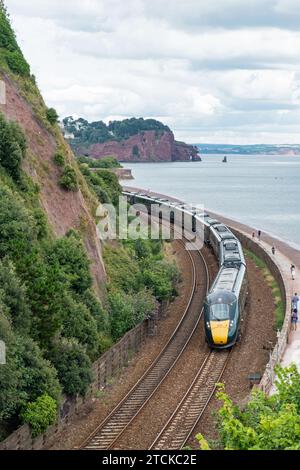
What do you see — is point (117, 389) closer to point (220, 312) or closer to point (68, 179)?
point (220, 312)

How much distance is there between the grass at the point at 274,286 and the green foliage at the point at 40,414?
67.1ft

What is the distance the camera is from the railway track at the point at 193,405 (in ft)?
85.2

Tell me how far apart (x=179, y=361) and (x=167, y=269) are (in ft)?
A: 49.4

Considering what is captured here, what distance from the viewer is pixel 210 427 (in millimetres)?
27203

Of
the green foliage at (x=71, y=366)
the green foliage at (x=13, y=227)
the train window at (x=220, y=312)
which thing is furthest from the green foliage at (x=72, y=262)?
the train window at (x=220, y=312)

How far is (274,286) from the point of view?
5619cm

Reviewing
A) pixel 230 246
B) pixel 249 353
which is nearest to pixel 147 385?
pixel 249 353

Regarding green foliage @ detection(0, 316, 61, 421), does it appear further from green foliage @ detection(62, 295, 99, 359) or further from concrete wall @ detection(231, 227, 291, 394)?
concrete wall @ detection(231, 227, 291, 394)

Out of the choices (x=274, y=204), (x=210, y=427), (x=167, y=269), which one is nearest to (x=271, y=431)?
(x=210, y=427)

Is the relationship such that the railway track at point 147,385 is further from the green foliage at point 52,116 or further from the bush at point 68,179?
the green foliage at point 52,116

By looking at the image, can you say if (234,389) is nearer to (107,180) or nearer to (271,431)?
(271,431)

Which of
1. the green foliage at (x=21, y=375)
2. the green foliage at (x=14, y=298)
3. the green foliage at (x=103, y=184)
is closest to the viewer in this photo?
the green foliage at (x=21, y=375)

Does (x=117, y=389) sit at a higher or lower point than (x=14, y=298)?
lower

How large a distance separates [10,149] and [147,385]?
14.3 meters
